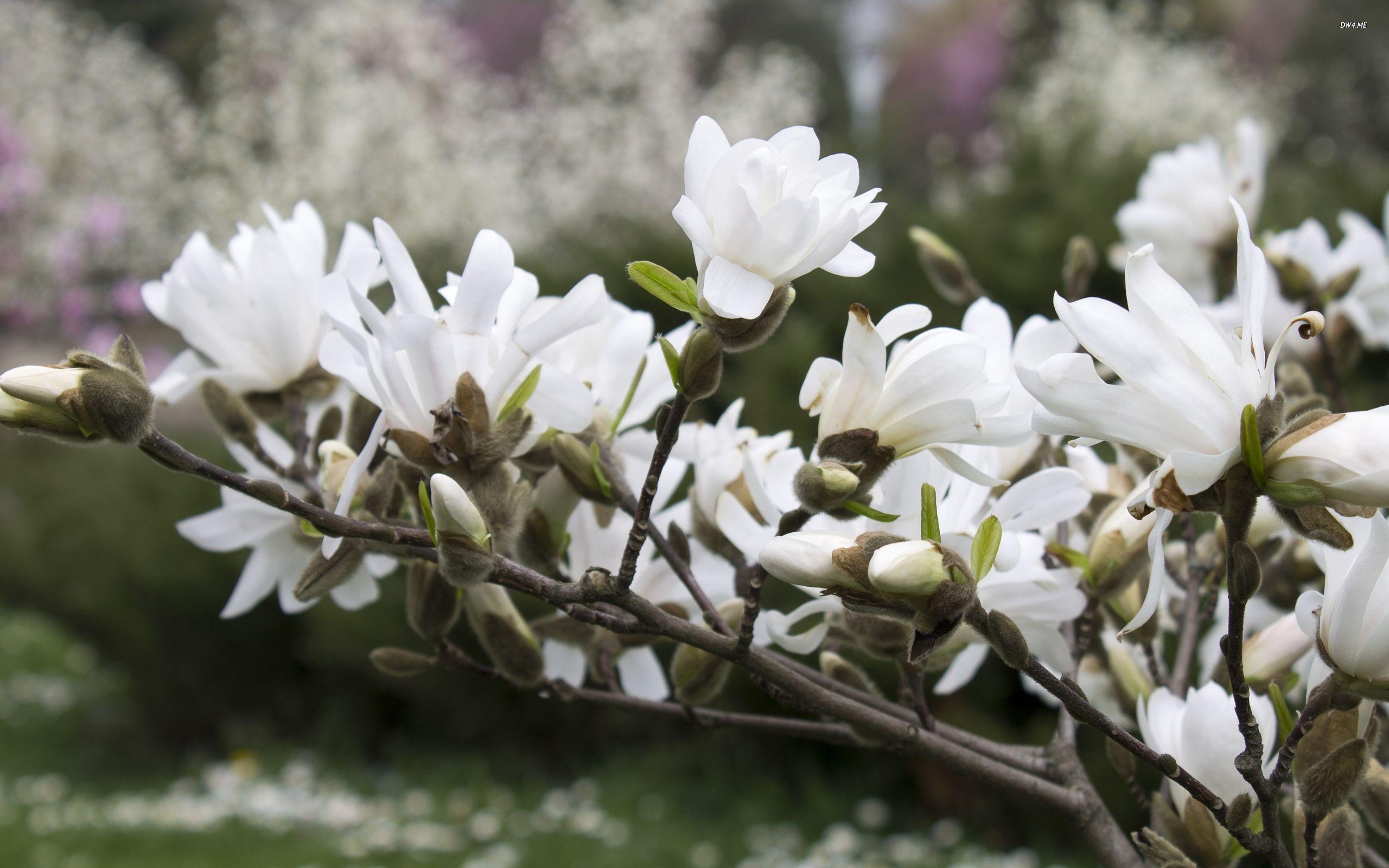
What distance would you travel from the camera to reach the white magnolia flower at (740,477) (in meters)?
0.56

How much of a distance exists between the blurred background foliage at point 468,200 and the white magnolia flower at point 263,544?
1826 mm

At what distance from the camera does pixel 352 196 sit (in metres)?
6.31

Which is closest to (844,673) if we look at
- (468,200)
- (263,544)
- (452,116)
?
(263,544)

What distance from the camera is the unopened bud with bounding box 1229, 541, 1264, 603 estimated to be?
413 millimetres

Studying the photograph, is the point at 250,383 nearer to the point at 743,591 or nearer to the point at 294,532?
the point at 294,532

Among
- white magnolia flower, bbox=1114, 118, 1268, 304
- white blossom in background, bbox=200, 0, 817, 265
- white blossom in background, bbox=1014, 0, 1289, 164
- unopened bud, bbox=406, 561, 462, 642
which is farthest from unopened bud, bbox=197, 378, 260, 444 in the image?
white blossom in background, bbox=200, 0, 817, 265

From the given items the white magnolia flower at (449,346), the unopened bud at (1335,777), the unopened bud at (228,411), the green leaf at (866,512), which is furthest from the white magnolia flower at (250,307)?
the unopened bud at (1335,777)

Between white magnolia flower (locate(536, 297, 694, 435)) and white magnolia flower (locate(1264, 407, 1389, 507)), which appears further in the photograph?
white magnolia flower (locate(536, 297, 694, 435))

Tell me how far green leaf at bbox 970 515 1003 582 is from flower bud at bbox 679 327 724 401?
0.43ft

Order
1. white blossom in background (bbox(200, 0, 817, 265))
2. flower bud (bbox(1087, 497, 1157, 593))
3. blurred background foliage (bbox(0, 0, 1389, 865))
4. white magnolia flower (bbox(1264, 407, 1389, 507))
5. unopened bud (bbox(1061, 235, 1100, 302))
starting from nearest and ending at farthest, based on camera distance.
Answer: white magnolia flower (bbox(1264, 407, 1389, 507)), flower bud (bbox(1087, 497, 1157, 593)), unopened bud (bbox(1061, 235, 1100, 302)), blurred background foliage (bbox(0, 0, 1389, 865)), white blossom in background (bbox(200, 0, 817, 265))

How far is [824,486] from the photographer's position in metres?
0.48

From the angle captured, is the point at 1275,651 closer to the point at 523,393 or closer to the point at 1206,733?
the point at 1206,733

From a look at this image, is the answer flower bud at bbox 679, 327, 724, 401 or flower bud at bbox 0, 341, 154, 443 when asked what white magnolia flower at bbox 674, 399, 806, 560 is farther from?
flower bud at bbox 0, 341, 154, 443

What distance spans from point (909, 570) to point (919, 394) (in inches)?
4.7
